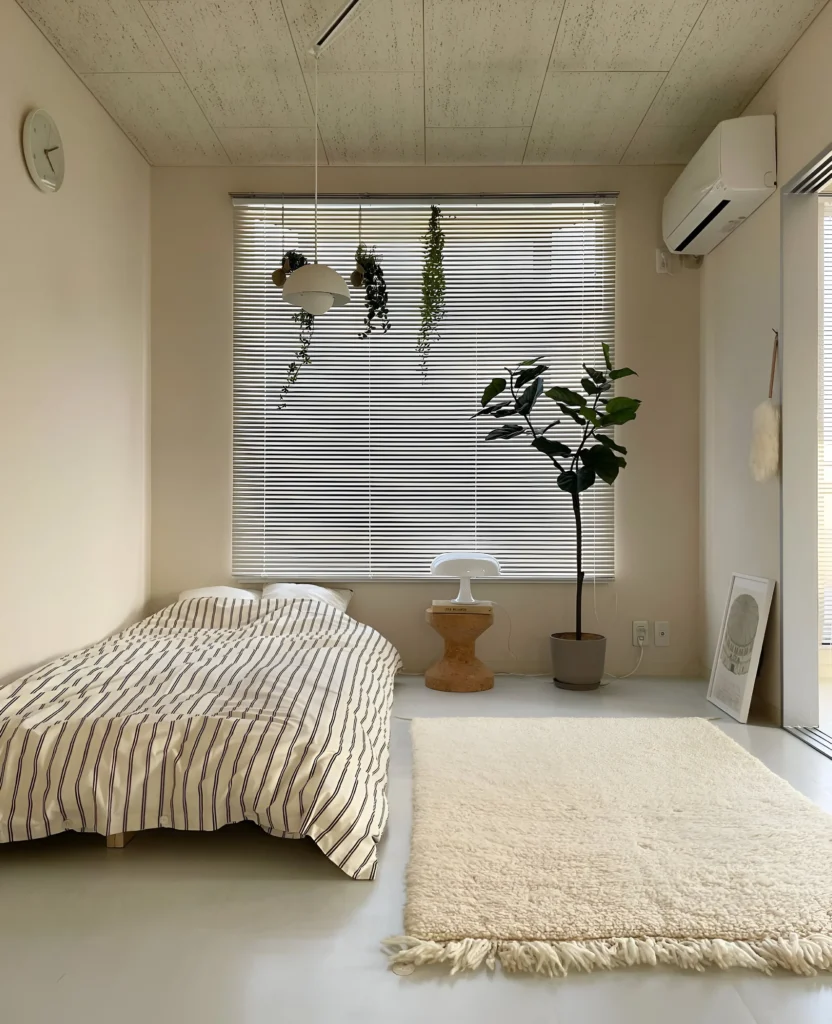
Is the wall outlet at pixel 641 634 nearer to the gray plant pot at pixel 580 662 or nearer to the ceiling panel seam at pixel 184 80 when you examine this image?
the gray plant pot at pixel 580 662

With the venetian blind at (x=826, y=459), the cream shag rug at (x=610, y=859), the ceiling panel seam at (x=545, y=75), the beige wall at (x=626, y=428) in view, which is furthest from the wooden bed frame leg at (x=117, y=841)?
the venetian blind at (x=826, y=459)

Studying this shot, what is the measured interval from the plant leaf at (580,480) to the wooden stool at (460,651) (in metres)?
0.71

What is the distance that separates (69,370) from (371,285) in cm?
169

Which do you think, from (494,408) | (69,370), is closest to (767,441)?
(494,408)

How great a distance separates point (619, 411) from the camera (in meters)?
3.92

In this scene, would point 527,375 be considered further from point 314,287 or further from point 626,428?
point 314,287

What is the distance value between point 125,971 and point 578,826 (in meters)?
1.22

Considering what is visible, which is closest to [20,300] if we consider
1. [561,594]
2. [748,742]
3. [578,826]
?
[578,826]

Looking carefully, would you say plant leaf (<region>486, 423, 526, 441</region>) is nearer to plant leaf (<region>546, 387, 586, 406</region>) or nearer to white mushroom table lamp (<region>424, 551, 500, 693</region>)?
plant leaf (<region>546, 387, 586, 406</region>)

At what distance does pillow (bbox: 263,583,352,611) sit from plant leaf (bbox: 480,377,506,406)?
125 centimetres

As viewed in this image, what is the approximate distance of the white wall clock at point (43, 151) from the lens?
9.96 ft

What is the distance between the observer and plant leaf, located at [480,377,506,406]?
13.4 feet

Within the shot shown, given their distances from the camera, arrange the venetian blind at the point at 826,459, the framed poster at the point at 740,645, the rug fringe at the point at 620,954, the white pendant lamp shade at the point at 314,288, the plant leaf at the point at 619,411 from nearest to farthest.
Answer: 1. the rug fringe at the point at 620,954
2. the white pendant lamp shade at the point at 314,288
3. the framed poster at the point at 740,645
4. the plant leaf at the point at 619,411
5. the venetian blind at the point at 826,459

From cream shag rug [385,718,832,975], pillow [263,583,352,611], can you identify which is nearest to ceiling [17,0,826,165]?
pillow [263,583,352,611]
